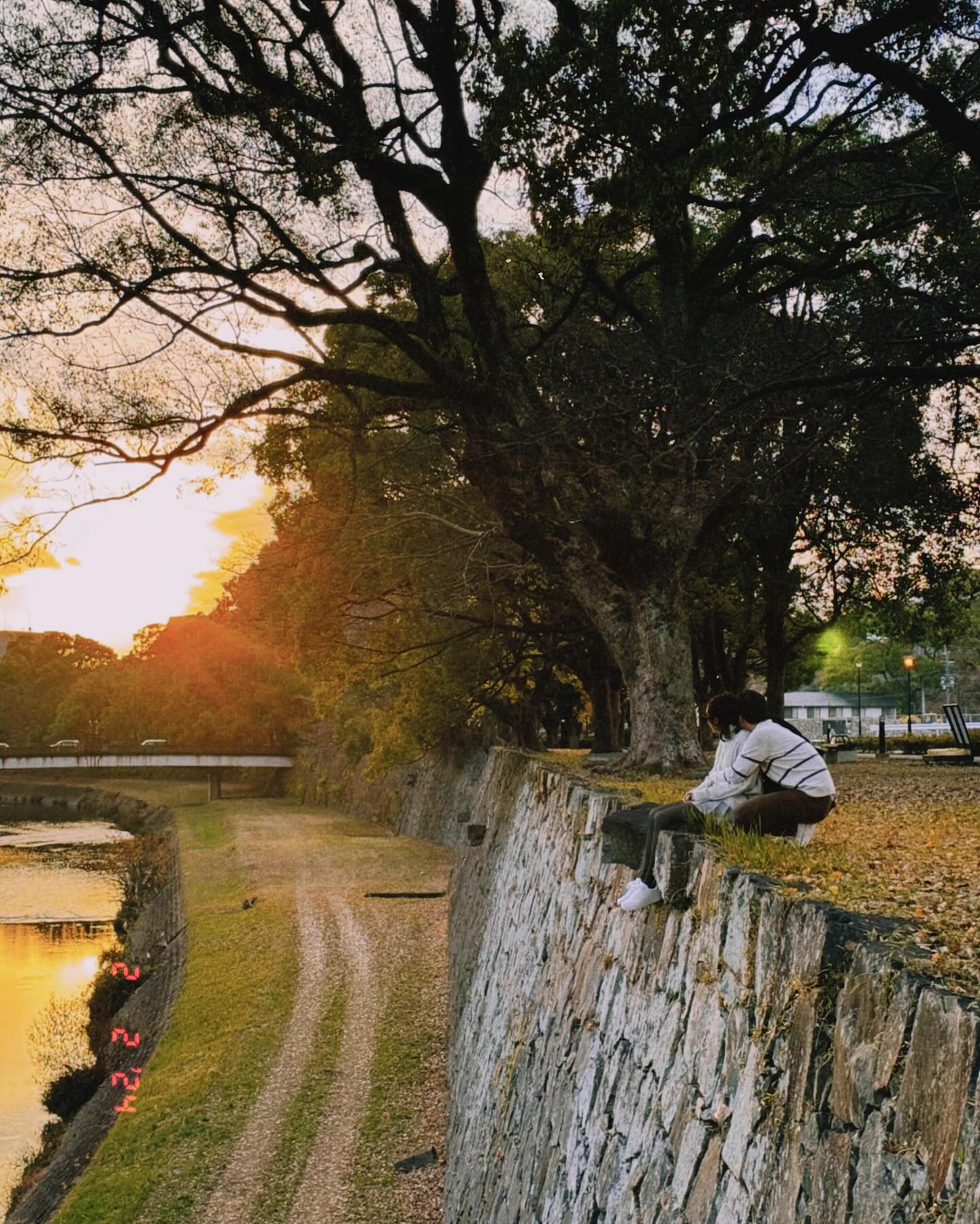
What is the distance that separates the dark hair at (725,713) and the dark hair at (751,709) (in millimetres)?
203

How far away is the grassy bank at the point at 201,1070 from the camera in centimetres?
1498

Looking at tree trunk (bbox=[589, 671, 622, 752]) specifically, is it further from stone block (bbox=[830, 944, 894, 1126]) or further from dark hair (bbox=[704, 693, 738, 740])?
stone block (bbox=[830, 944, 894, 1126])

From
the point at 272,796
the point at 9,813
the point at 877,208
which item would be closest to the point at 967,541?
the point at 877,208

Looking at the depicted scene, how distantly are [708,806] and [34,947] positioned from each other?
98.6 feet

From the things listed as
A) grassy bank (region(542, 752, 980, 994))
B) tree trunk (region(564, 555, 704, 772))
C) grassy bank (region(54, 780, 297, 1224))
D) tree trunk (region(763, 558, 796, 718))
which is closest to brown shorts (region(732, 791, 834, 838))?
grassy bank (region(542, 752, 980, 994))

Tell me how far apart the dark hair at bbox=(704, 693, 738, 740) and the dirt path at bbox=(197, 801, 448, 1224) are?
8692 millimetres

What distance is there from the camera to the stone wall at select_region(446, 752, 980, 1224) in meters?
3.51

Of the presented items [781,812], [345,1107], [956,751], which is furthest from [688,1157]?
[956,751]

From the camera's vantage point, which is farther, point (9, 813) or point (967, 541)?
point (9, 813)

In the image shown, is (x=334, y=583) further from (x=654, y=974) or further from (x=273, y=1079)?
(x=654, y=974)

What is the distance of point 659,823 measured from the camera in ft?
22.7

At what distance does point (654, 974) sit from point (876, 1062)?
3.08 m

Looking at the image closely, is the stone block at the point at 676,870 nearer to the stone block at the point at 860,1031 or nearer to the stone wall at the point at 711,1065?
the stone wall at the point at 711,1065

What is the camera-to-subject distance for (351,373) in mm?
15977
